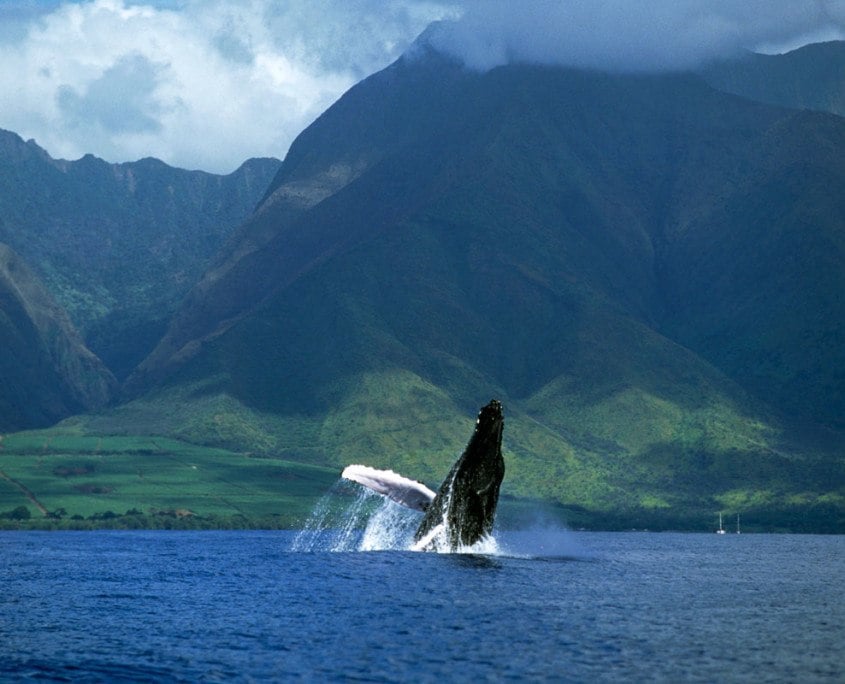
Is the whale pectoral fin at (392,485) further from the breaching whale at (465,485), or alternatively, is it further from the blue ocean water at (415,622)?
the blue ocean water at (415,622)

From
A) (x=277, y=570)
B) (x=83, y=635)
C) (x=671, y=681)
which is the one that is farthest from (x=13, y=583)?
(x=671, y=681)

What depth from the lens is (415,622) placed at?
64188 millimetres

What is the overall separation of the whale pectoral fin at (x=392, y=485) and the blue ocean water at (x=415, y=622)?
4.65 meters

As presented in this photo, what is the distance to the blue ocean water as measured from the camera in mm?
52312

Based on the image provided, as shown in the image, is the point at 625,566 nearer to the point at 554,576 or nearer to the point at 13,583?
the point at 554,576

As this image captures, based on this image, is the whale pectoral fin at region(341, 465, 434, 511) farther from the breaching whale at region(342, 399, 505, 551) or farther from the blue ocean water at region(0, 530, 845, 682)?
the blue ocean water at region(0, 530, 845, 682)

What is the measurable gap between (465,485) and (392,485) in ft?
17.5

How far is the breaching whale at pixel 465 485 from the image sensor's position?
74.6m

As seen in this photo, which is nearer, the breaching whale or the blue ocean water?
the blue ocean water

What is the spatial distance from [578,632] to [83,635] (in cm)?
2194

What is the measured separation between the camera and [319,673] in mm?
50875

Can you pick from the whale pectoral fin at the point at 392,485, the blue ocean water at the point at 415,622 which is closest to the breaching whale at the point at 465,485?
the whale pectoral fin at the point at 392,485

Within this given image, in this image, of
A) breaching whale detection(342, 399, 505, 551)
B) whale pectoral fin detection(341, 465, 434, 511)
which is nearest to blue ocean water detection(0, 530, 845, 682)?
breaching whale detection(342, 399, 505, 551)

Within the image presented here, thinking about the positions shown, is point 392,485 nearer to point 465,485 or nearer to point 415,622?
point 465,485
